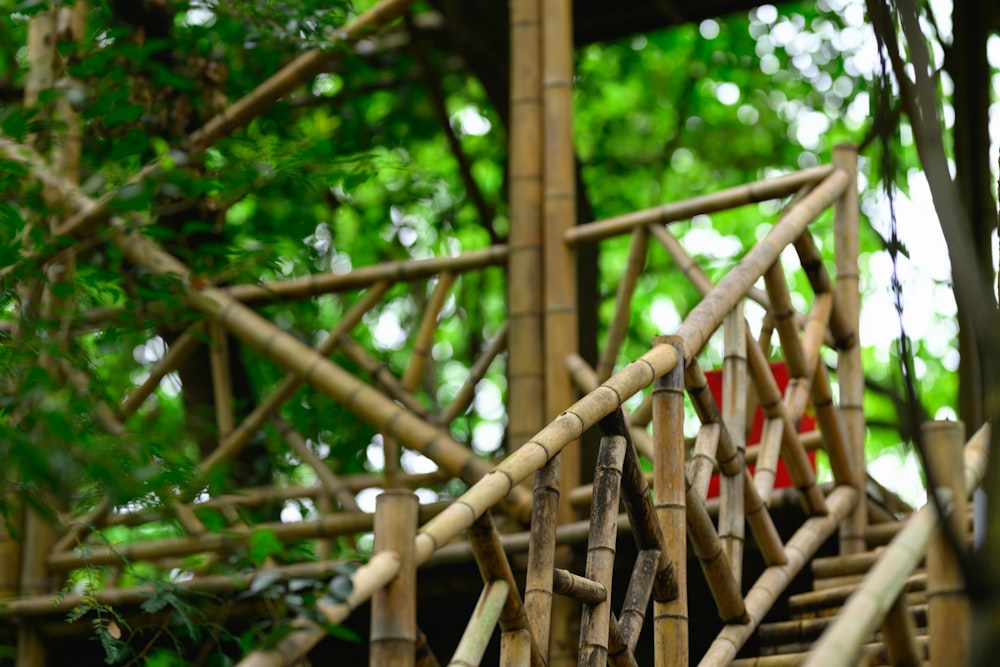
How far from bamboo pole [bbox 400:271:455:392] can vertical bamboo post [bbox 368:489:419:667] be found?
262 centimetres

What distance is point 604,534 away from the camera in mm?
2803

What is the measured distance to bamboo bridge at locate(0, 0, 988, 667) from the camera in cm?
249

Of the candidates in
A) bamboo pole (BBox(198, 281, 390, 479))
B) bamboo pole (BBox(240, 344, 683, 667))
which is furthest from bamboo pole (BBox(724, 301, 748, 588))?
bamboo pole (BBox(198, 281, 390, 479))

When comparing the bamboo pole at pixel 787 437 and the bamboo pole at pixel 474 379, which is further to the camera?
the bamboo pole at pixel 474 379

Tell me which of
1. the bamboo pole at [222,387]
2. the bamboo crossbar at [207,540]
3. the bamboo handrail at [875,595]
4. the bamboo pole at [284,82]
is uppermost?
the bamboo pole at [284,82]

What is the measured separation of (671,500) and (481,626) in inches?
28.3

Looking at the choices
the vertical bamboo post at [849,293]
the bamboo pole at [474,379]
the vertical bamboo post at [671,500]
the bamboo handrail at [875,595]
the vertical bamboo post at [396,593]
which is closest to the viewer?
the bamboo handrail at [875,595]

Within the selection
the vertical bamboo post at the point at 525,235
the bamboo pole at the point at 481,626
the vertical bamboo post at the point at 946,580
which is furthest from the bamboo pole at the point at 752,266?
the vertical bamboo post at the point at 525,235

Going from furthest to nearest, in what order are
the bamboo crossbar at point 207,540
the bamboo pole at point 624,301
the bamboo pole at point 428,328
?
the bamboo pole at point 428,328 → the bamboo crossbar at point 207,540 → the bamboo pole at point 624,301

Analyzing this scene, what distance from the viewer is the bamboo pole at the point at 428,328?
4941 mm

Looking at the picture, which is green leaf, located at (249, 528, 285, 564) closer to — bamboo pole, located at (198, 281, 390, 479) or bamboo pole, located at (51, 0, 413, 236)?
bamboo pole, located at (198, 281, 390, 479)

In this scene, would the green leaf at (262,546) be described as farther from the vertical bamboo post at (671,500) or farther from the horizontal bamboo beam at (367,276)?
the horizontal bamboo beam at (367,276)

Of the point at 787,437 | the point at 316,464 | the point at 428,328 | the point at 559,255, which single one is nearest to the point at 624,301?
the point at 559,255

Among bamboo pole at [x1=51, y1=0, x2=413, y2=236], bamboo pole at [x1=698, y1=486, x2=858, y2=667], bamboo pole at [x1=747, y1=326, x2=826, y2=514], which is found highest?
bamboo pole at [x1=51, y1=0, x2=413, y2=236]
